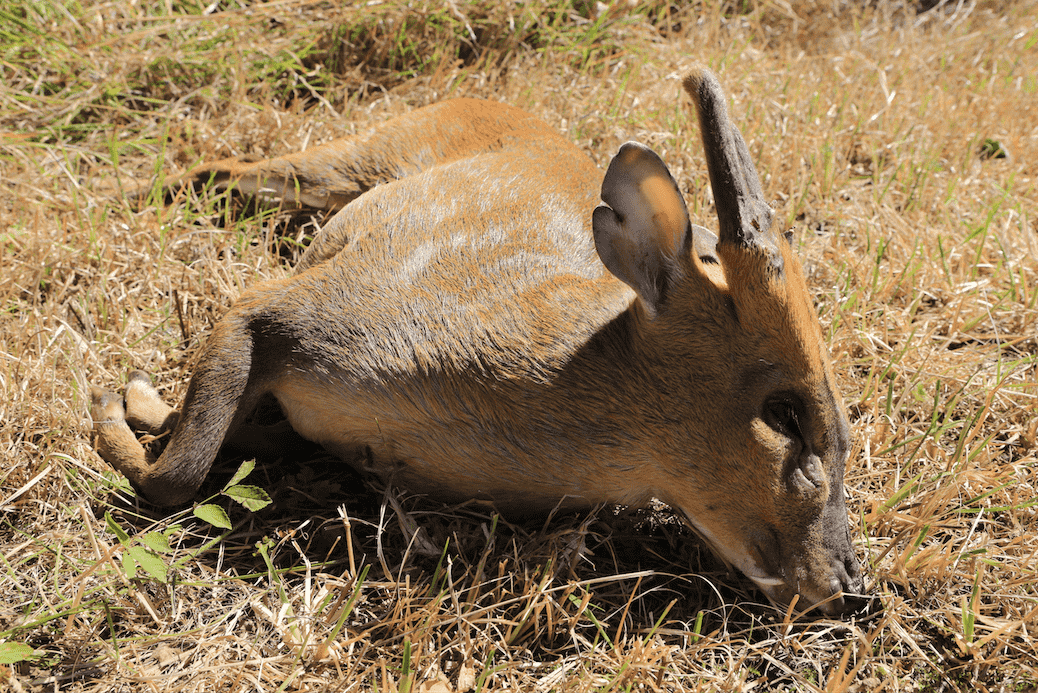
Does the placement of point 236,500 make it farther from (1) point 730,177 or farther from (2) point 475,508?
(1) point 730,177

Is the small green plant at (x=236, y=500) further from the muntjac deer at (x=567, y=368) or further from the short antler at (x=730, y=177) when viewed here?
the short antler at (x=730, y=177)

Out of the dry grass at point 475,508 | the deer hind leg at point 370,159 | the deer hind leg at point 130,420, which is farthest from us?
the deer hind leg at point 370,159

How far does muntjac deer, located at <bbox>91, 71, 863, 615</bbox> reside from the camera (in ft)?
A: 7.61

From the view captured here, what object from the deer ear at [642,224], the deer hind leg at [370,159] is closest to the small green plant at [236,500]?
the deer ear at [642,224]

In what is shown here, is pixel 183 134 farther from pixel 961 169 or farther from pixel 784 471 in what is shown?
pixel 961 169

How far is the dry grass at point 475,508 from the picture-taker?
2529mm

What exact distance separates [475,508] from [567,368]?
645 millimetres

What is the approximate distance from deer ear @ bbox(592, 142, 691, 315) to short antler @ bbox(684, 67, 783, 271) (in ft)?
0.39

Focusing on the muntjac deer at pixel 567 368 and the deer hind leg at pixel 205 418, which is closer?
the muntjac deer at pixel 567 368

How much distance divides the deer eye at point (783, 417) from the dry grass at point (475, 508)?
1.93 ft

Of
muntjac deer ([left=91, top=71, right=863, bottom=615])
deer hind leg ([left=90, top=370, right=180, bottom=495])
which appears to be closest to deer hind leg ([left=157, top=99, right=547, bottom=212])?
muntjac deer ([left=91, top=71, right=863, bottom=615])

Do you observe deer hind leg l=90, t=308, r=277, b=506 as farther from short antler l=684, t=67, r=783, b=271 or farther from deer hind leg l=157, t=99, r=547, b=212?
short antler l=684, t=67, r=783, b=271

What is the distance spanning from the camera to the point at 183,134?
440 cm

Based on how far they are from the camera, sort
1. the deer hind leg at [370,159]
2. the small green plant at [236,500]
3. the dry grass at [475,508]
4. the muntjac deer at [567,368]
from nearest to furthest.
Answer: the muntjac deer at [567,368], the dry grass at [475,508], the small green plant at [236,500], the deer hind leg at [370,159]
